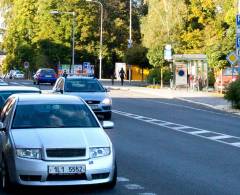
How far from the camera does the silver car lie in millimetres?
9203

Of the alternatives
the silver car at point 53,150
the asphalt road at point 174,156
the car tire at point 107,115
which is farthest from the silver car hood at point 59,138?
the car tire at point 107,115

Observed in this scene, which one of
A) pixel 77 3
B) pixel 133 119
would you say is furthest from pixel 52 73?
pixel 133 119

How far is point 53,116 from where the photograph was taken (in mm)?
10539

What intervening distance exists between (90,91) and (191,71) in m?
27.6

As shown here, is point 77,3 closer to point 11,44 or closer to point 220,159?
point 11,44

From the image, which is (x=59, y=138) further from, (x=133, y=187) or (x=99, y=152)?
(x=133, y=187)

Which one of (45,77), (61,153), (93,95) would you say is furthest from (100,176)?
(45,77)

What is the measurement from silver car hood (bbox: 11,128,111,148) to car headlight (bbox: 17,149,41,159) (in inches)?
2.2

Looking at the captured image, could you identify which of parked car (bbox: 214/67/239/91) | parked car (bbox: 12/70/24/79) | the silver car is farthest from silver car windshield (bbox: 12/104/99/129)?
parked car (bbox: 12/70/24/79)

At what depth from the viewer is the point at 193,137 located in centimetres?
1842

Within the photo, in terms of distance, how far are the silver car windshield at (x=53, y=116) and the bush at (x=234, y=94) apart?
21.4 metres

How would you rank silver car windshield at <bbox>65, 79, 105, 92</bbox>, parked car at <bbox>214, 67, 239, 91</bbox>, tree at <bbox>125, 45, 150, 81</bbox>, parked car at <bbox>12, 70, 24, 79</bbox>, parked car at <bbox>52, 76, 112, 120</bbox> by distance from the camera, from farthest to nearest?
1. parked car at <bbox>12, 70, 24, 79</bbox>
2. tree at <bbox>125, 45, 150, 81</bbox>
3. parked car at <bbox>214, 67, 239, 91</bbox>
4. silver car windshield at <bbox>65, 79, 105, 92</bbox>
5. parked car at <bbox>52, 76, 112, 120</bbox>

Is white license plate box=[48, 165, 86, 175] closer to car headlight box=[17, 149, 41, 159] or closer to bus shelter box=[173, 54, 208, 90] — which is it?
car headlight box=[17, 149, 41, 159]

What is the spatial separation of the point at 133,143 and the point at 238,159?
3.45 meters
